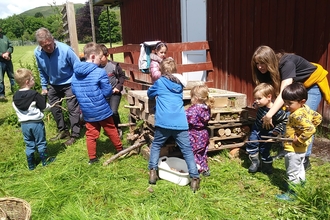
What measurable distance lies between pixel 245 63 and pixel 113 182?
12.7ft

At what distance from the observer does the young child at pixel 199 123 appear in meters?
3.80

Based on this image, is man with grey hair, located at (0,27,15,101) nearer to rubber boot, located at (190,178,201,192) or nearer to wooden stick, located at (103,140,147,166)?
wooden stick, located at (103,140,147,166)

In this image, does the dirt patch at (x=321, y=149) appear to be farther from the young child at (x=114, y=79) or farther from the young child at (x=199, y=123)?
the young child at (x=114, y=79)

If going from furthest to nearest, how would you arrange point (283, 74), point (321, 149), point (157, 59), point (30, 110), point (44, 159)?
point (157, 59)
point (321, 149)
point (44, 159)
point (30, 110)
point (283, 74)

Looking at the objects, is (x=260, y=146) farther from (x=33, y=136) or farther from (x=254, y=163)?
(x=33, y=136)

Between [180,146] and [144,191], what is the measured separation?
67 centimetres

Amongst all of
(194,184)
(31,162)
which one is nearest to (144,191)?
(194,184)

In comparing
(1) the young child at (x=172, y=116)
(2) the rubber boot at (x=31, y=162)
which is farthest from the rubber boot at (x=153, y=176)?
(2) the rubber boot at (x=31, y=162)

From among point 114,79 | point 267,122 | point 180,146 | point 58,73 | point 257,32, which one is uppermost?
point 257,32

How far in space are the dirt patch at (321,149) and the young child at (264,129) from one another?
921 millimetres

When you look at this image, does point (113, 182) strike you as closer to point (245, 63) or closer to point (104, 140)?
point (104, 140)

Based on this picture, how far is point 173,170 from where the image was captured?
3.70 meters

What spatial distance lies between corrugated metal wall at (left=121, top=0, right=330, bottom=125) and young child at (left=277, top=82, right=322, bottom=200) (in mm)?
2106

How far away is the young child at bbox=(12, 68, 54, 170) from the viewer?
3.96 metres
